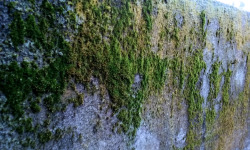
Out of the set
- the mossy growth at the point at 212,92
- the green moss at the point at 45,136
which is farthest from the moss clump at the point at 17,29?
the mossy growth at the point at 212,92

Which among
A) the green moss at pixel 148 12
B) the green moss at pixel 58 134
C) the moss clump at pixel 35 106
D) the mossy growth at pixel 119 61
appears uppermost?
the green moss at pixel 148 12

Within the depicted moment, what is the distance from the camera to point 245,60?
10.3 ft

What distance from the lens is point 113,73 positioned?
1.47 metres

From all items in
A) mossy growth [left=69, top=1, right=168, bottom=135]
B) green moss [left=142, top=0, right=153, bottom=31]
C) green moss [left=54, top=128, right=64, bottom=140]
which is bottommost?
green moss [left=54, top=128, right=64, bottom=140]

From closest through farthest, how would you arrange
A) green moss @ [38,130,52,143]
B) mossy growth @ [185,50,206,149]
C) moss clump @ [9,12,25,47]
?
moss clump @ [9,12,25,47] → green moss @ [38,130,52,143] → mossy growth @ [185,50,206,149]

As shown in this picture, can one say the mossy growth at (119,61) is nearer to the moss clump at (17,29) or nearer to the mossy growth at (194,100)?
the moss clump at (17,29)

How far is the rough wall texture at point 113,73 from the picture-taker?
1.04m

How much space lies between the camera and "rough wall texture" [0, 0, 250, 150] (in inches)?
41.0

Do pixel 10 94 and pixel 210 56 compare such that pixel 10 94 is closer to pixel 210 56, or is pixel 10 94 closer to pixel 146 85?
pixel 146 85

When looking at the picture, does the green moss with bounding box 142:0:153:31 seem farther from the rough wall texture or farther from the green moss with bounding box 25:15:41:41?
the green moss with bounding box 25:15:41:41

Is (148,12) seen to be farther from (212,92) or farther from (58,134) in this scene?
(212,92)

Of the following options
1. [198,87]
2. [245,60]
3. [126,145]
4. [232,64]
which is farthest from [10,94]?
[245,60]

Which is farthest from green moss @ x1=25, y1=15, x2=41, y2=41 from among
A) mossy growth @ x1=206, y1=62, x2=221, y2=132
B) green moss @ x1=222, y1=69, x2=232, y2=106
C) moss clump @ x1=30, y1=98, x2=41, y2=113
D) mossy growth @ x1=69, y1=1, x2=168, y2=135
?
green moss @ x1=222, y1=69, x2=232, y2=106

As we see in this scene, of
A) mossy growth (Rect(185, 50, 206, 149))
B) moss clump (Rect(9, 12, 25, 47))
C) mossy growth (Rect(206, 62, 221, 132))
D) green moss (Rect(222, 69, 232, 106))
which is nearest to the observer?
moss clump (Rect(9, 12, 25, 47))
